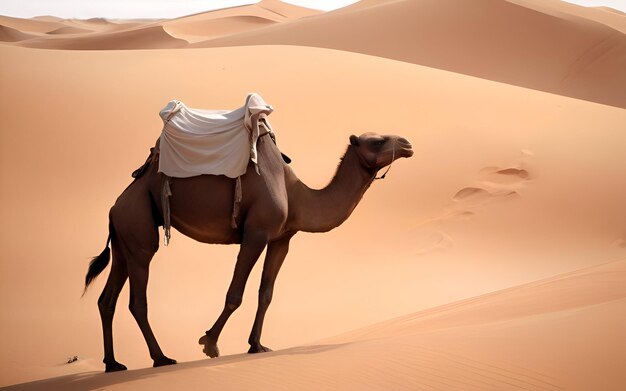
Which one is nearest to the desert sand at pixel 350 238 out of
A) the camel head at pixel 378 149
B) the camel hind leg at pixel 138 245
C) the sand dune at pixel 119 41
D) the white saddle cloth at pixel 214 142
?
the camel hind leg at pixel 138 245

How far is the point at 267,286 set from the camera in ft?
32.5

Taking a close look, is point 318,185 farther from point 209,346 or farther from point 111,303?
point 209,346

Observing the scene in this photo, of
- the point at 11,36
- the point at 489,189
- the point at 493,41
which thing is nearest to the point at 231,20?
the point at 11,36

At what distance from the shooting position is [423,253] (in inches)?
632

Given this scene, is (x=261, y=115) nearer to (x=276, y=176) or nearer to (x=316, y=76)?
(x=276, y=176)

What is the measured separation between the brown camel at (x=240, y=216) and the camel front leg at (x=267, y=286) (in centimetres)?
1

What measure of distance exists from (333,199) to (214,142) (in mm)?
1372

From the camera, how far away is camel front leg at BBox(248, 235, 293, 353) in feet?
31.9

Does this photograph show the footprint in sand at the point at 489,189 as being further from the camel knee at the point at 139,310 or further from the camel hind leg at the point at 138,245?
the camel knee at the point at 139,310

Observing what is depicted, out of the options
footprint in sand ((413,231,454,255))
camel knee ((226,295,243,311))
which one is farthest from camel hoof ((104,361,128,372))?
footprint in sand ((413,231,454,255))

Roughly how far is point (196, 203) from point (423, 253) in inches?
279

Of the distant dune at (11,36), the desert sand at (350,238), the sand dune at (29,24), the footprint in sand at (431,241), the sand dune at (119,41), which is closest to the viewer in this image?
the desert sand at (350,238)

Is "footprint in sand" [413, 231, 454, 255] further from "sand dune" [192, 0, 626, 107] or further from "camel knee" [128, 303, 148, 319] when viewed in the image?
"sand dune" [192, 0, 626, 107]

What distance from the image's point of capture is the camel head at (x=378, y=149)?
32.5 feet
